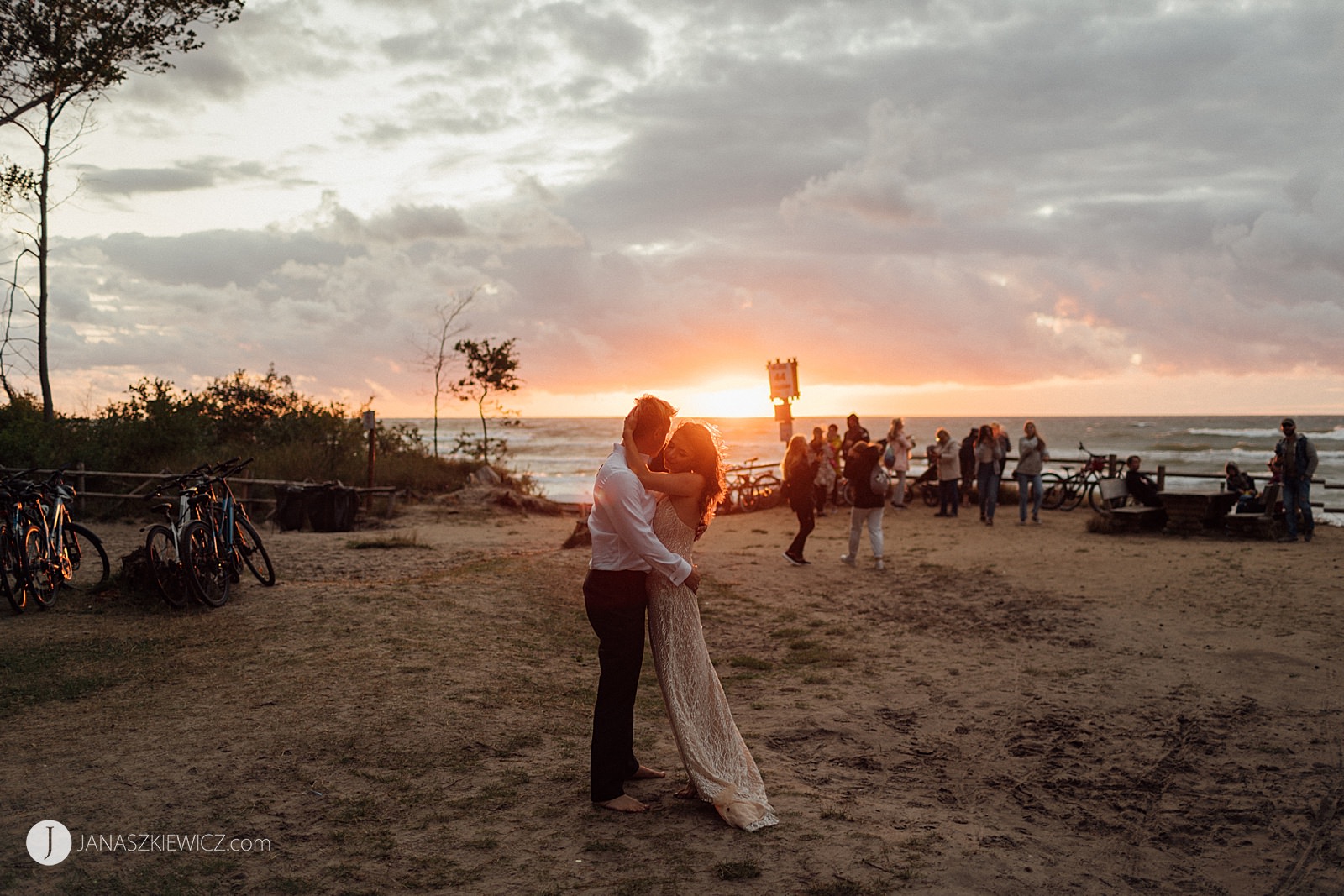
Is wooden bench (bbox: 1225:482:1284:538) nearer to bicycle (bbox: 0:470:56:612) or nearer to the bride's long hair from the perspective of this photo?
the bride's long hair

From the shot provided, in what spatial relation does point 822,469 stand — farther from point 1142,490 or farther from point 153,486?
point 153,486

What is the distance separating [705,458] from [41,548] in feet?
25.3

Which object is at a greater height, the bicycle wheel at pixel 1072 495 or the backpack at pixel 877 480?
the backpack at pixel 877 480

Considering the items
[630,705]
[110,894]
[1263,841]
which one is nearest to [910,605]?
[1263,841]

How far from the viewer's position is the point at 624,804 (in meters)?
4.43

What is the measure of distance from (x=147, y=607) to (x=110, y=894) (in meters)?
5.69

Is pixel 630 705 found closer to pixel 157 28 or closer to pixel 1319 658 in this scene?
pixel 1319 658

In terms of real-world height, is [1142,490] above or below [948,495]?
above

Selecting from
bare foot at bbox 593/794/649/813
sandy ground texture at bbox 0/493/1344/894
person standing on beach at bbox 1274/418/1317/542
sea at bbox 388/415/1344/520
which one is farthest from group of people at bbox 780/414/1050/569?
bare foot at bbox 593/794/649/813

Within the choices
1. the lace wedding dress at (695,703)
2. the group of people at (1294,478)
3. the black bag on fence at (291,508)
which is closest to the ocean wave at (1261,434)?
the group of people at (1294,478)

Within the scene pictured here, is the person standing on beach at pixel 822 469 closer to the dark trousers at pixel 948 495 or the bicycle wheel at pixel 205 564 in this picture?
the dark trousers at pixel 948 495

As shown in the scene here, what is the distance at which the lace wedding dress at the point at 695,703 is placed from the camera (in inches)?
168

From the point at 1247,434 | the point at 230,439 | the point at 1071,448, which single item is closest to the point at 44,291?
the point at 230,439

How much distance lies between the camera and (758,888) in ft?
12.1
